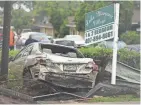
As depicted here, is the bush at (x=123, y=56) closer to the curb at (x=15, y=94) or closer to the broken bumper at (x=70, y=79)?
the broken bumper at (x=70, y=79)

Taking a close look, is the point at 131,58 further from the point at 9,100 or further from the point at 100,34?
the point at 9,100

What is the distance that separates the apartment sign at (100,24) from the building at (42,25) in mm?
52183

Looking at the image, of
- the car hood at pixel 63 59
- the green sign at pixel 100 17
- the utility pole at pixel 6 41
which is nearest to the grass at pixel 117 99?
the car hood at pixel 63 59

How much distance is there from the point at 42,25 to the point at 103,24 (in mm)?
58355

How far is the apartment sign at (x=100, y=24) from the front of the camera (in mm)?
10547

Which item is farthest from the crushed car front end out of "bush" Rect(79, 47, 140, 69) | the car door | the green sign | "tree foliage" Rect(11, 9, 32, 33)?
"tree foliage" Rect(11, 9, 32, 33)

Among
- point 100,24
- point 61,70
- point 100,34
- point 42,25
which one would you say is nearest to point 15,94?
point 61,70

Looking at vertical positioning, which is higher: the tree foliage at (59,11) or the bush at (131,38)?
the tree foliage at (59,11)

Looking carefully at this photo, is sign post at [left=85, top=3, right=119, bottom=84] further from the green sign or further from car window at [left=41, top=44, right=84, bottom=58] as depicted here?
car window at [left=41, top=44, right=84, bottom=58]

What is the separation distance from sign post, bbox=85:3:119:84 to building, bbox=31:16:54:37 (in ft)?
171

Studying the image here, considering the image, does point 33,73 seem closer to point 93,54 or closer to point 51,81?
point 51,81

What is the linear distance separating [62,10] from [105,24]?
145 ft

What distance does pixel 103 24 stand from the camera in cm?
1066

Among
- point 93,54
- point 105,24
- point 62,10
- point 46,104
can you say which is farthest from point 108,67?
point 62,10
